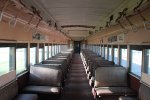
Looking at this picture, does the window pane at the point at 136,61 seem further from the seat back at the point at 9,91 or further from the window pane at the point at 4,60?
the window pane at the point at 4,60

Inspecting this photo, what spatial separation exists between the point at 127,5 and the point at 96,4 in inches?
26.9

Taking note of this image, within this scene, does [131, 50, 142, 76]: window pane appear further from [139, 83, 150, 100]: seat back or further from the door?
the door

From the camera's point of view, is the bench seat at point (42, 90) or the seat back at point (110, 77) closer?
the bench seat at point (42, 90)

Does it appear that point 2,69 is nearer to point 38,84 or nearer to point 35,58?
point 38,84

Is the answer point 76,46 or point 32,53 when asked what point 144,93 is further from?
point 76,46

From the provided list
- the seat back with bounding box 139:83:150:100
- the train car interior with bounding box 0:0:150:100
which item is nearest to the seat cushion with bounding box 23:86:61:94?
the train car interior with bounding box 0:0:150:100

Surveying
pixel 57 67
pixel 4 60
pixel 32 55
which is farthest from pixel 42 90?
pixel 32 55

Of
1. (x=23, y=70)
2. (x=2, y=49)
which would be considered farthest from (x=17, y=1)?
(x=23, y=70)

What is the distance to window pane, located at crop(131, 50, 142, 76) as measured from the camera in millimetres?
4848

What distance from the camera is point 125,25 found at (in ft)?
18.9

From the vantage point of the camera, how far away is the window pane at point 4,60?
13.4 feet

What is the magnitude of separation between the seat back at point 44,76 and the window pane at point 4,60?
1232mm

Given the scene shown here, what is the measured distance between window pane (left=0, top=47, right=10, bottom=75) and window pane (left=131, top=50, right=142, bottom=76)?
9.86 ft

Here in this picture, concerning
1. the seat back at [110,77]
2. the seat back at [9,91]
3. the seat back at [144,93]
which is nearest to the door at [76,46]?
the seat back at [110,77]
